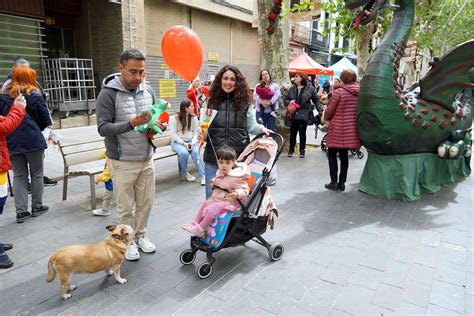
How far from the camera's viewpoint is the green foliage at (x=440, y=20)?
10.7 metres

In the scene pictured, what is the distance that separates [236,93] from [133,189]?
1.33m

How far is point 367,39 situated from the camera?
31.4ft

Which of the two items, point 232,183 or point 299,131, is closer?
point 232,183

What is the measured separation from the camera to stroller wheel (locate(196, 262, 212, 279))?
9.86ft

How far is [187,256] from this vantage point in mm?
3258

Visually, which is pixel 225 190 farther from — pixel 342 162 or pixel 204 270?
pixel 342 162

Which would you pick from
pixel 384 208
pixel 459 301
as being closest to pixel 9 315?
pixel 459 301

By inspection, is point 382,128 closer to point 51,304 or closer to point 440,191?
point 440,191

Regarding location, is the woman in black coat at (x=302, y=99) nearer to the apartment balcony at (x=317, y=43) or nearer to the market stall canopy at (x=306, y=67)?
the market stall canopy at (x=306, y=67)

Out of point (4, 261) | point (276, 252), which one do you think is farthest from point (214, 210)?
point (4, 261)

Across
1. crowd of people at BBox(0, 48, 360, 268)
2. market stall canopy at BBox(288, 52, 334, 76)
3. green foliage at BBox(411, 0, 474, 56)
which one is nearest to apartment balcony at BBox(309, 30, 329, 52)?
green foliage at BBox(411, 0, 474, 56)

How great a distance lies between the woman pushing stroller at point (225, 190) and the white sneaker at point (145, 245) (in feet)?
2.15

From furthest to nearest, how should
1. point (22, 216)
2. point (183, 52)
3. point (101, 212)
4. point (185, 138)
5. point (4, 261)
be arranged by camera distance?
point (185, 138) < point (101, 212) < point (22, 216) < point (183, 52) < point (4, 261)

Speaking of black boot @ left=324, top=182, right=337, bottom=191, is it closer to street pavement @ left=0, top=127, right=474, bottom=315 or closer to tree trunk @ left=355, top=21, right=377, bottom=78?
street pavement @ left=0, top=127, right=474, bottom=315
